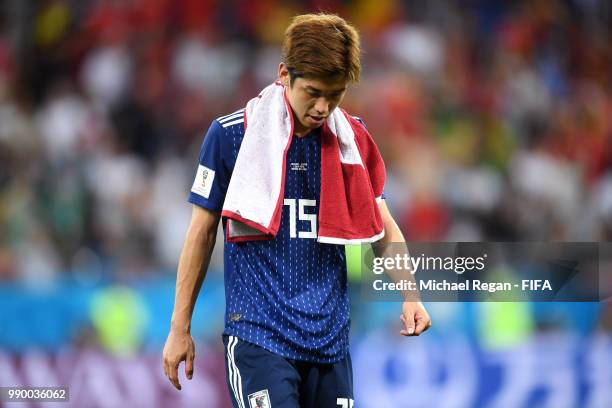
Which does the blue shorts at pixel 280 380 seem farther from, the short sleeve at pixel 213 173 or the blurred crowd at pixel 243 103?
the blurred crowd at pixel 243 103

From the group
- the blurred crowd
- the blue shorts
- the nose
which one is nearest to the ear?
the nose

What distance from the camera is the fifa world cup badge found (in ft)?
10.8

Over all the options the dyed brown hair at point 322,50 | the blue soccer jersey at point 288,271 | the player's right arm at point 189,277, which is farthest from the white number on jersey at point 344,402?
the dyed brown hair at point 322,50

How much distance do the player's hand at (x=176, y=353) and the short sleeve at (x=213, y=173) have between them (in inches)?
17.2

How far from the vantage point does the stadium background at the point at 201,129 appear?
7.12m

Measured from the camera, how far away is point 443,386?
6254 mm

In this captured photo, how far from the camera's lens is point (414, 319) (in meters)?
3.62

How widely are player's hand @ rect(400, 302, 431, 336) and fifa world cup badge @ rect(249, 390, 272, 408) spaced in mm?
563

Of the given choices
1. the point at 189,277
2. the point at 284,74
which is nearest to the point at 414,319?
the point at 189,277

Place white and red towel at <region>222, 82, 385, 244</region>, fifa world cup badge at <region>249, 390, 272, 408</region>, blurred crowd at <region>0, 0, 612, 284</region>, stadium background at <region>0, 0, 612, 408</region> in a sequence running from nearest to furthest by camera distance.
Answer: fifa world cup badge at <region>249, 390, 272, 408</region>
white and red towel at <region>222, 82, 385, 244</region>
stadium background at <region>0, 0, 612, 408</region>
blurred crowd at <region>0, 0, 612, 284</region>

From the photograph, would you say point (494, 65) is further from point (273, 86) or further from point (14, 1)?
point (273, 86)

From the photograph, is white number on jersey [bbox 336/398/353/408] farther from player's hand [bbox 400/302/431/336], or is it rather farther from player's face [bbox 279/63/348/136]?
player's face [bbox 279/63/348/136]

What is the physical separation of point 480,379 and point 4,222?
4386mm

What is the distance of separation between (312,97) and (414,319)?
85 cm
